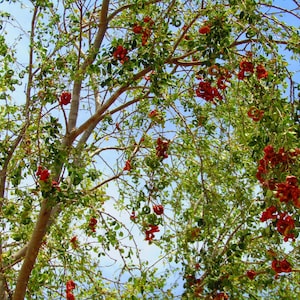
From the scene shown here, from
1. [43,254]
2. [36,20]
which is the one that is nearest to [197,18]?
[36,20]

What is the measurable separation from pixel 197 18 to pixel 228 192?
1524 mm

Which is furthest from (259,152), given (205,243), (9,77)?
(9,77)

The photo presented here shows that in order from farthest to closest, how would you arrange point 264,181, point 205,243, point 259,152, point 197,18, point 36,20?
1. point 36,20
2. point 197,18
3. point 205,243
4. point 259,152
5. point 264,181

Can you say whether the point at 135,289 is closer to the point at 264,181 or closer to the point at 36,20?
the point at 264,181

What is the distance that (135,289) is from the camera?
4.18 metres

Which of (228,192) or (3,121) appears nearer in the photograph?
(228,192)

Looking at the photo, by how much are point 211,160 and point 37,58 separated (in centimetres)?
218

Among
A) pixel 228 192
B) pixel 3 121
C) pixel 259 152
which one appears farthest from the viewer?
pixel 3 121

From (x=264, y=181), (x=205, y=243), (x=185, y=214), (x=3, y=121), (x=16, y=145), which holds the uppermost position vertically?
(x=3, y=121)

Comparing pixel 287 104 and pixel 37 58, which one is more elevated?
pixel 37 58

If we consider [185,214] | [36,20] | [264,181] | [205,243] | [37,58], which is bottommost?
[264,181]

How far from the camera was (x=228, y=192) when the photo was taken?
446 cm

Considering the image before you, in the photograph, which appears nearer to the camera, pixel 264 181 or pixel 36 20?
pixel 264 181

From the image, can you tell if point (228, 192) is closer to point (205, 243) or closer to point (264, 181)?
point (205, 243)
